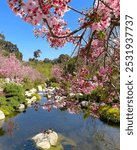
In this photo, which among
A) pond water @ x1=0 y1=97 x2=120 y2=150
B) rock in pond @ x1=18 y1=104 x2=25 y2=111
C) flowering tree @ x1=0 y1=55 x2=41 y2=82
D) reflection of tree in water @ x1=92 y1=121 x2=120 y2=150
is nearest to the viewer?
reflection of tree in water @ x1=92 y1=121 x2=120 y2=150

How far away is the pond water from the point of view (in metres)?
13.4

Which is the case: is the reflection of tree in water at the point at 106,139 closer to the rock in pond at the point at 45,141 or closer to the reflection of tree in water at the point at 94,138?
the reflection of tree in water at the point at 94,138

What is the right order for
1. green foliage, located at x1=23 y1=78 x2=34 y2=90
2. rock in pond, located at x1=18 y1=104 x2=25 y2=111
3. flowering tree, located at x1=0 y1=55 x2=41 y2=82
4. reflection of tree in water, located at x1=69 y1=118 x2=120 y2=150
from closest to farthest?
reflection of tree in water, located at x1=69 y1=118 x2=120 y2=150 → rock in pond, located at x1=18 y1=104 x2=25 y2=111 → flowering tree, located at x1=0 y1=55 x2=41 y2=82 → green foliage, located at x1=23 y1=78 x2=34 y2=90

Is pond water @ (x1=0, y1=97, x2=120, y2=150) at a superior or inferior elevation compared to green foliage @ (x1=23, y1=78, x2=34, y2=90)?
inferior

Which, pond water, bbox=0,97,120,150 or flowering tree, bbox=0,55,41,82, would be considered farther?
flowering tree, bbox=0,55,41,82

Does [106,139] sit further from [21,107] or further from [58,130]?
[21,107]

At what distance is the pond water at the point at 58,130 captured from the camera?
13384 mm

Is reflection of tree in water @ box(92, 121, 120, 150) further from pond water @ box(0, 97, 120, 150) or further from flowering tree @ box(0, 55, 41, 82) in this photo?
flowering tree @ box(0, 55, 41, 82)

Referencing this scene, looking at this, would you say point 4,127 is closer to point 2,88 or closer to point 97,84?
point 2,88

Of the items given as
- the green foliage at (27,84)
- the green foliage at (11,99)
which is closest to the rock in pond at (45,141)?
the green foliage at (11,99)

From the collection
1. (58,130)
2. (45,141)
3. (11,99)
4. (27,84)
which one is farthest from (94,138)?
(27,84)

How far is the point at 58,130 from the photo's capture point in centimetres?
1694

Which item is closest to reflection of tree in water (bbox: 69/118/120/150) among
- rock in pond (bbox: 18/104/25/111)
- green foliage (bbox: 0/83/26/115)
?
green foliage (bbox: 0/83/26/115)

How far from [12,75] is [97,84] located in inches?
1224
